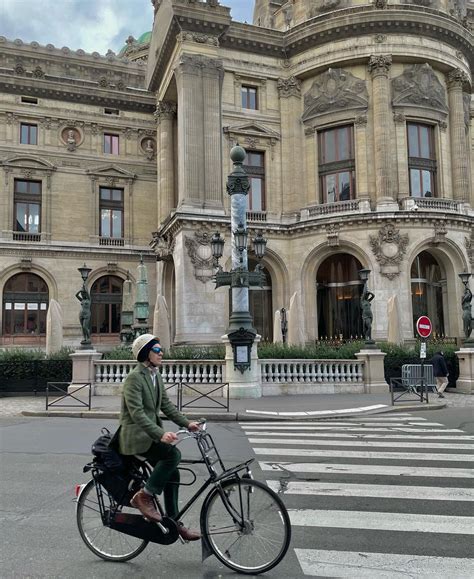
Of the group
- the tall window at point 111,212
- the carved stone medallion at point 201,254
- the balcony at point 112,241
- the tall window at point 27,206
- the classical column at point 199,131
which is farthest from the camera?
the tall window at point 111,212

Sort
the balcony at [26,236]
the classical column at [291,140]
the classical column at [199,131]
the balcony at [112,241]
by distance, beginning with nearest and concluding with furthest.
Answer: the classical column at [199,131]
the classical column at [291,140]
the balcony at [26,236]
the balcony at [112,241]

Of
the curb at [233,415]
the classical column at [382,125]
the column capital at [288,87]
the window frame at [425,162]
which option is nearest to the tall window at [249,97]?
the column capital at [288,87]

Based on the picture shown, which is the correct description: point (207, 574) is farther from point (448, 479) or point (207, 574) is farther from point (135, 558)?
point (448, 479)

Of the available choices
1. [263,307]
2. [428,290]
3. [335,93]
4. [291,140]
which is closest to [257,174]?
[291,140]

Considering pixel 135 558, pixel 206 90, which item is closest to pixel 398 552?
pixel 135 558

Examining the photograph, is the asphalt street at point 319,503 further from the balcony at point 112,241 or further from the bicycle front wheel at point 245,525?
the balcony at point 112,241

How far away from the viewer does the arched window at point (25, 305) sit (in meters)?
38.0

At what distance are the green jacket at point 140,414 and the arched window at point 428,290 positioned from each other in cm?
2959

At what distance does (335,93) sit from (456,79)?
7.92m

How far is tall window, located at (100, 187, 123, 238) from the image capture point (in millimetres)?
41312

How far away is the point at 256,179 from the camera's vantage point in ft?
117

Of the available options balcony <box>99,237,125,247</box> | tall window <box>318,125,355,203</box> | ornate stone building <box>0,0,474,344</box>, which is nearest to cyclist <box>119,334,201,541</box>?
ornate stone building <box>0,0,474,344</box>

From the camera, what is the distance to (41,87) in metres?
39.7

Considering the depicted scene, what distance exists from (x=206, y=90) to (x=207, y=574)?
32.4 m
